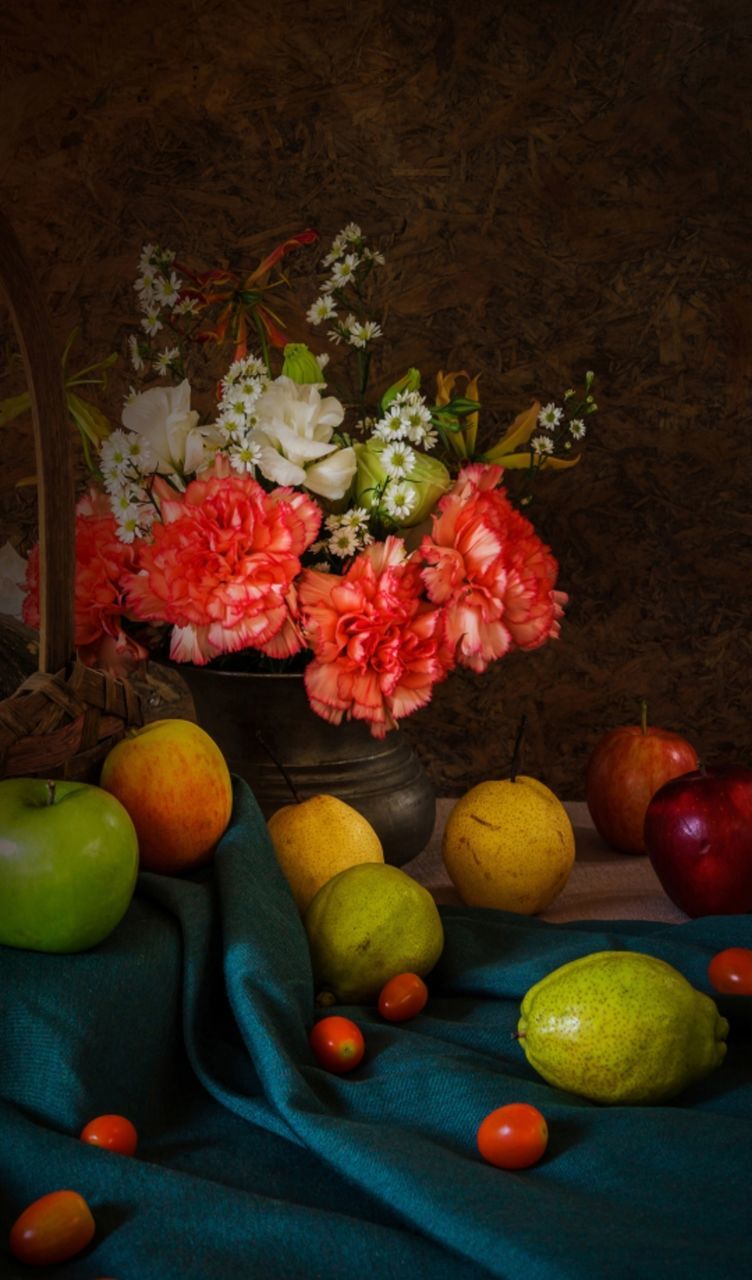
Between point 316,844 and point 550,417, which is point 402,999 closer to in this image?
point 316,844

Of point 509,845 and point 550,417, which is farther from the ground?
point 550,417

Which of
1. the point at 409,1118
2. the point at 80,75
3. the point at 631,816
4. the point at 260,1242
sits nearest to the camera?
the point at 260,1242

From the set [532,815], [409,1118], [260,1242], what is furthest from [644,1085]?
[532,815]

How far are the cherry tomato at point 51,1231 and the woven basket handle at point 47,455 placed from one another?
0.43m

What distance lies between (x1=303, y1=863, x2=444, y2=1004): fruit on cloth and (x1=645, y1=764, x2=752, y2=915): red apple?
12.3 inches

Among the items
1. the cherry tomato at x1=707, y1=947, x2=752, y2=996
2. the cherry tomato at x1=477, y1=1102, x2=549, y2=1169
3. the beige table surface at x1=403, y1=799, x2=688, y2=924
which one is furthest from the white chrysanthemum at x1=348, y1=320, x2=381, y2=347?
the cherry tomato at x1=477, y1=1102, x2=549, y2=1169

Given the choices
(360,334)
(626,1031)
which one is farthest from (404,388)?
(626,1031)

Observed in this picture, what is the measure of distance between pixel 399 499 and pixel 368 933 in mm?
420

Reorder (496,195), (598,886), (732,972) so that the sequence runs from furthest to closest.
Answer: (496,195), (598,886), (732,972)

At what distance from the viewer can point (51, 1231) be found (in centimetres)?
71

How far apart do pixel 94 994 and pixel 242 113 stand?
1282 mm

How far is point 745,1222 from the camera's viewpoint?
73 cm

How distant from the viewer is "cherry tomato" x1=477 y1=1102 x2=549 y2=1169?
81cm

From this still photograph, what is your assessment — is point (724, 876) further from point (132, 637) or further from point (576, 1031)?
point (132, 637)
